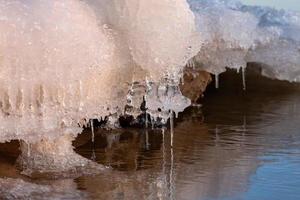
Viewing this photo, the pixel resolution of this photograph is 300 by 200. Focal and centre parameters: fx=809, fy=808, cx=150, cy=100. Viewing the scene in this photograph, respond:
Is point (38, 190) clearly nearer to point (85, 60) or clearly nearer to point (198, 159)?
point (85, 60)

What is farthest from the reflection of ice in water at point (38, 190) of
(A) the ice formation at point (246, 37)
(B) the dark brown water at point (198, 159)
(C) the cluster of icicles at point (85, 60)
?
(A) the ice formation at point (246, 37)

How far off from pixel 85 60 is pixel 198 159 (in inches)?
36.3

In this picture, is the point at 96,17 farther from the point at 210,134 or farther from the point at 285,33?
the point at 285,33

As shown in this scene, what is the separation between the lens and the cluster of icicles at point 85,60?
13.0 feet

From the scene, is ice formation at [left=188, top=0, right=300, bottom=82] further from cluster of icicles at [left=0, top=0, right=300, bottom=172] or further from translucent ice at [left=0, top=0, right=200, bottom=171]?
translucent ice at [left=0, top=0, right=200, bottom=171]

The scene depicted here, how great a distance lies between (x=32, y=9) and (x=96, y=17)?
0.40m

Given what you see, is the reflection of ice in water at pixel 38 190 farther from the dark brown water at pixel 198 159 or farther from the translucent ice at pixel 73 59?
the translucent ice at pixel 73 59

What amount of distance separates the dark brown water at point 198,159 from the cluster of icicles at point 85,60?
10.4 inches

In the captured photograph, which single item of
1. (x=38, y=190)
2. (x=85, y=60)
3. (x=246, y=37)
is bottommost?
(x=38, y=190)

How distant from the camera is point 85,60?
13.4ft

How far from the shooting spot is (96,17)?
428 centimetres

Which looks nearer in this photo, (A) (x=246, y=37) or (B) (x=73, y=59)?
(B) (x=73, y=59)

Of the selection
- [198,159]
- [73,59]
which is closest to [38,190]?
[73,59]

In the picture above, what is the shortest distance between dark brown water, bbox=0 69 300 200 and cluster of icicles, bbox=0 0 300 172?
263 millimetres
